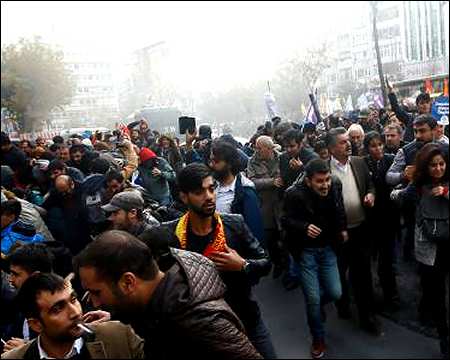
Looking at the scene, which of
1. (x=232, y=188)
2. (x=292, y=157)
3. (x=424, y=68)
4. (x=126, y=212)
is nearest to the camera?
(x=126, y=212)

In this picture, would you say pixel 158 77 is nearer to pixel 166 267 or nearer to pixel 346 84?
pixel 166 267

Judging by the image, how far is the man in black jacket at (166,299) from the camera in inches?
60.7

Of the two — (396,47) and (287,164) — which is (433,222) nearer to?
(287,164)

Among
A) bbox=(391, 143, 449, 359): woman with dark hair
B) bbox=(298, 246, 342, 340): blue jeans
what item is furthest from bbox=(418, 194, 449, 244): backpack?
bbox=(298, 246, 342, 340): blue jeans

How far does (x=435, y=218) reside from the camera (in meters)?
3.74

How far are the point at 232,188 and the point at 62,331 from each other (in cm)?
190

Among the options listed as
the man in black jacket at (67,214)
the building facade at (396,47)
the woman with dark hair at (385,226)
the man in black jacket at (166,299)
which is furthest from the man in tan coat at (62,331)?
the building facade at (396,47)

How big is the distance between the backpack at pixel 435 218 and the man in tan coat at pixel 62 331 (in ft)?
8.44

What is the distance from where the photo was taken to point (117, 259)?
5.59 feet

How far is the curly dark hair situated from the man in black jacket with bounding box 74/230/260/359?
2.48m

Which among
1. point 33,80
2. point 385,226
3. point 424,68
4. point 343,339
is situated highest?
point 33,80

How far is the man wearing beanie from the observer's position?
236 inches

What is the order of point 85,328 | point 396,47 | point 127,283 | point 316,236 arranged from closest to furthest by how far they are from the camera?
point 127,283 < point 85,328 < point 316,236 < point 396,47

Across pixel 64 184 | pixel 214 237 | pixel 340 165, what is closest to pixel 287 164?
pixel 340 165
